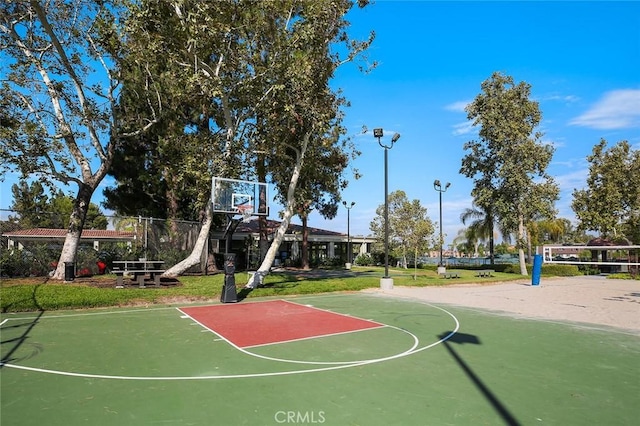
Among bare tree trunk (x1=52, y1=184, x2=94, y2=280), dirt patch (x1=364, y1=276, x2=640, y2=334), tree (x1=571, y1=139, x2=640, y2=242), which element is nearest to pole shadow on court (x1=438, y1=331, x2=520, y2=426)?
dirt patch (x1=364, y1=276, x2=640, y2=334)

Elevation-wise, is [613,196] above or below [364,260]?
above

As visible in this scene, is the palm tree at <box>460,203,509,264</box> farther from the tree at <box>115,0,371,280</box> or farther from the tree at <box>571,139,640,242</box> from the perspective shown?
the tree at <box>115,0,371,280</box>

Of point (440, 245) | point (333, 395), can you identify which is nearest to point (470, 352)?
point (333, 395)

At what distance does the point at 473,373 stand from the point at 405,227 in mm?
31054

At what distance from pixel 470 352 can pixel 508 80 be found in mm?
31180

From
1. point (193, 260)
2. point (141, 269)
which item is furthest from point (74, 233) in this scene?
point (193, 260)

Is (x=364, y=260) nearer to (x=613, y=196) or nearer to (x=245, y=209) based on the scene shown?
(x=613, y=196)

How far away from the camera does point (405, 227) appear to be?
36.5 metres

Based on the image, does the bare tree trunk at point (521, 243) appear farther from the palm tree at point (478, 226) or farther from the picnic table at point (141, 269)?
the picnic table at point (141, 269)

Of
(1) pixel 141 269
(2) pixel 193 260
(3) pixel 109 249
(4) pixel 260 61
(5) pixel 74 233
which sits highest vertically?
(4) pixel 260 61

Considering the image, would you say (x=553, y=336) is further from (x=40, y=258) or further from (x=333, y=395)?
(x=40, y=258)

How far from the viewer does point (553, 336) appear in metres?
8.69

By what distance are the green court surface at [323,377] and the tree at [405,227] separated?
80.3 feet

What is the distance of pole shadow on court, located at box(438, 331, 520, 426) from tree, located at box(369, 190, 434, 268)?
2403 centimetres
